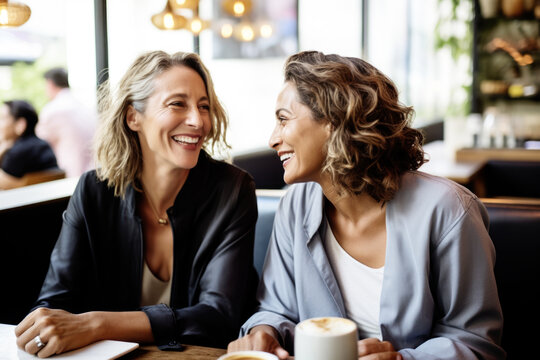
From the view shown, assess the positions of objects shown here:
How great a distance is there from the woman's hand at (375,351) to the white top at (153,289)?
2.53 feet

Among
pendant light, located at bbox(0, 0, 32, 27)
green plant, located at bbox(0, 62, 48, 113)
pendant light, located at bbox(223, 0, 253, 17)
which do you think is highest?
pendant light, located at bbox(223, 0, 253, 17)

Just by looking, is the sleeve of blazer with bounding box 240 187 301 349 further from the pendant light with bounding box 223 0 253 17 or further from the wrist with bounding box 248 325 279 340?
the pendant light with bounding box 223 0 253 17

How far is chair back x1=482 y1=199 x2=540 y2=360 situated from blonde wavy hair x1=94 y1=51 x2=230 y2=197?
A: 95 cm

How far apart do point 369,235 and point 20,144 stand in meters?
3.88

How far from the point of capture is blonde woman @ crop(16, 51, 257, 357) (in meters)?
→ 1.83

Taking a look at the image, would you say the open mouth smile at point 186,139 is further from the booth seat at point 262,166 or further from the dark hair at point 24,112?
the dark hair at point 24,112

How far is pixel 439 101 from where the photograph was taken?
9266 millimetres

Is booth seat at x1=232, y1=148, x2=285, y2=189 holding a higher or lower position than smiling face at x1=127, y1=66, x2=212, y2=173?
lower

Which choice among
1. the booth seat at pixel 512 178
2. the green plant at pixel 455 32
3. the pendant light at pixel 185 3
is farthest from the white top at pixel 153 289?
the green plant at pixel 455 32

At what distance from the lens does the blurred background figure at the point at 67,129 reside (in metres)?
5.00

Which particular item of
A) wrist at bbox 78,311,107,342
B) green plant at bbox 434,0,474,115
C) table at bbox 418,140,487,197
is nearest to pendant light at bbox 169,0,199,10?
table at bbox 418,140,487,197

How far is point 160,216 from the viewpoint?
198 centimetres

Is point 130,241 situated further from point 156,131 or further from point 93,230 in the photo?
point 156,131

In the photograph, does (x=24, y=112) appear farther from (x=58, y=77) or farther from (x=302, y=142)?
(x=302, y=142)
